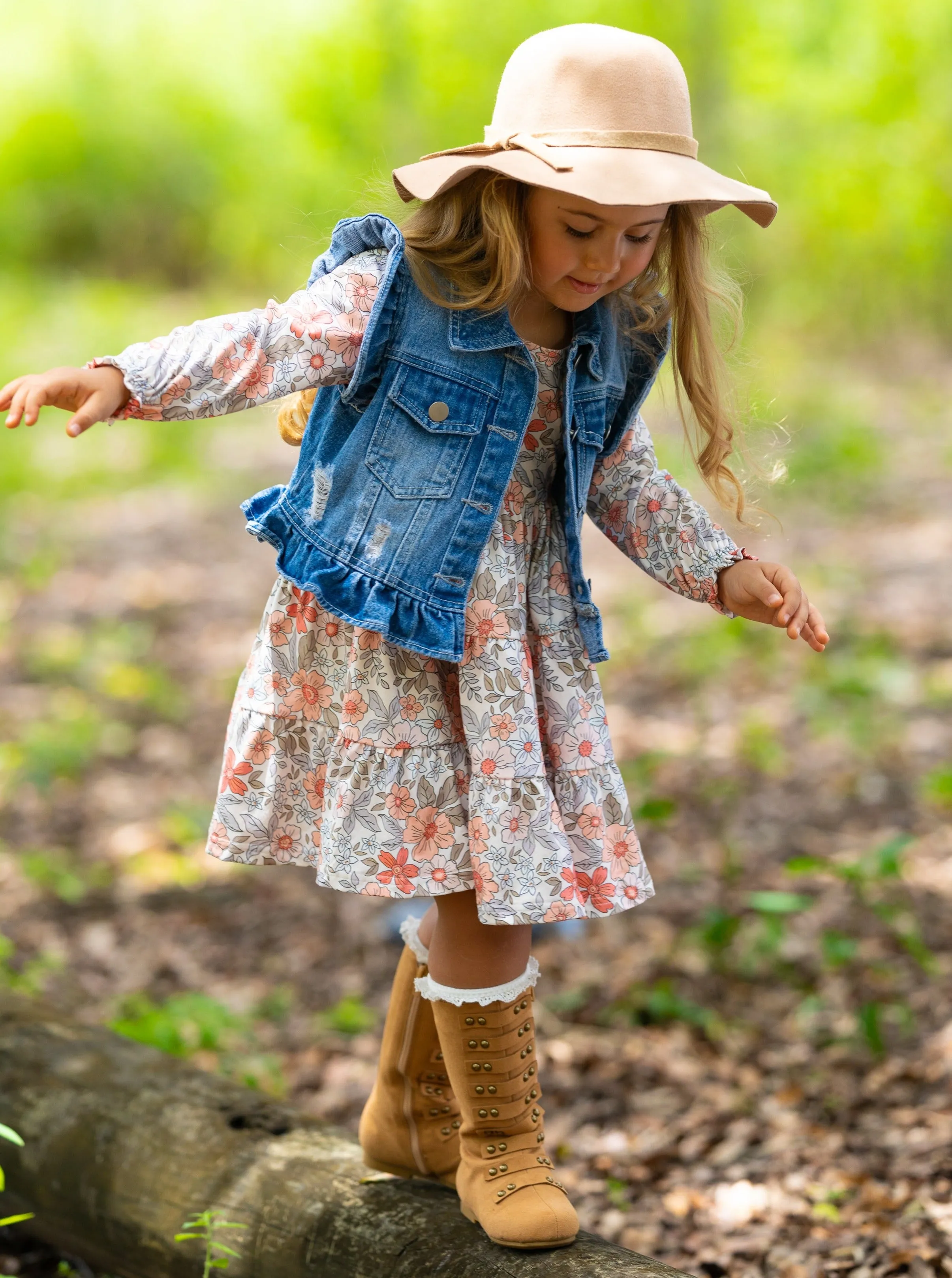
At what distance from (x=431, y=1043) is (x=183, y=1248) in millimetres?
527

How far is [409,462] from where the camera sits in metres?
1.82

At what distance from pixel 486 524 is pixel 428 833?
0.47 m

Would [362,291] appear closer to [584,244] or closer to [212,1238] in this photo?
[584,244]

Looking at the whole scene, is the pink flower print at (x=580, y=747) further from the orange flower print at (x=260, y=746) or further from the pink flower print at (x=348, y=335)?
the pink flower print at (x=348, y=335)

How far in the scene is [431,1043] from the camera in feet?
7.11

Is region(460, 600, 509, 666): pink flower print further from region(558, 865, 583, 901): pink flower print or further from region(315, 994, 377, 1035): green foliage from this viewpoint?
region(315, 994, 377, 1035): green foliage

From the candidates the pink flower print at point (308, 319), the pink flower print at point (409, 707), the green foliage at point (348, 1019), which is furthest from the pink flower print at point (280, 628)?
the green foliage at point (348, 1019)

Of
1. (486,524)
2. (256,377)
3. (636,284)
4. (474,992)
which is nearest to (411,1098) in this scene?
(474,992)

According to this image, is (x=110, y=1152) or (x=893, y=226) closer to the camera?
(x=110, y=1152)

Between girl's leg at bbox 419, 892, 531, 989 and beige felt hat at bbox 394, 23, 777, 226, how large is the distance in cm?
104

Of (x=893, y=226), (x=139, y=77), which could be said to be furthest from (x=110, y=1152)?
(x=139, y=77)

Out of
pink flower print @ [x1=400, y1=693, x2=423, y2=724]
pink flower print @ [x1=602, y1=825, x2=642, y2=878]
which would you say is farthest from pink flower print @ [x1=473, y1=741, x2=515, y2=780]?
pink flower print @ [x1=602, y1=825, x2=642, y2=878]

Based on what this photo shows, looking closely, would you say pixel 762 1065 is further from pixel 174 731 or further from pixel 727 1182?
pixel 174 731

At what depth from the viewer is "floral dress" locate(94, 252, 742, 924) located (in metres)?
1.78
